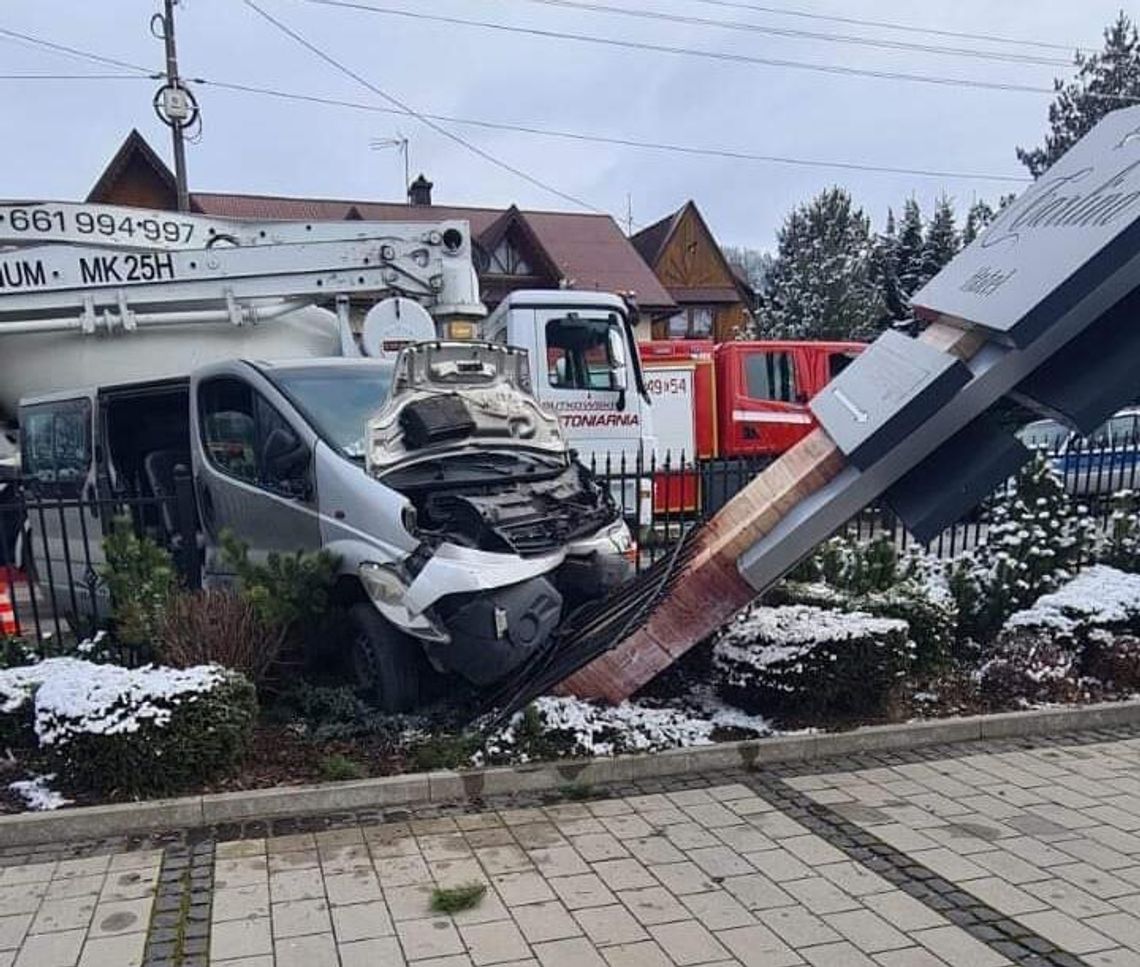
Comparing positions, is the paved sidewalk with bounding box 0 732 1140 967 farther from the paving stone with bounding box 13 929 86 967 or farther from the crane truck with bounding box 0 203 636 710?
the crane truck with bounding box 0 203 636 710

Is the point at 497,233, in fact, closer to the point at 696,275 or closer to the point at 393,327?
the point at 696,275

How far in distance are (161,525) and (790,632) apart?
5.20 m

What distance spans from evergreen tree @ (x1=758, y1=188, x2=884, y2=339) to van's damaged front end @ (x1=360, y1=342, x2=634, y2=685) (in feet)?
99.3

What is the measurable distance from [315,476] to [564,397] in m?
5.52

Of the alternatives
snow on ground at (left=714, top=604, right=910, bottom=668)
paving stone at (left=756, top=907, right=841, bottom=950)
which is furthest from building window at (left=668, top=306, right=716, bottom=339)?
paving stone at (left=756, top=907, right=841, bottom=950)

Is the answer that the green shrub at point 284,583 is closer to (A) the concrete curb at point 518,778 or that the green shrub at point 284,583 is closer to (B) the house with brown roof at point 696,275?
(A) the concrete curb at point 518,778

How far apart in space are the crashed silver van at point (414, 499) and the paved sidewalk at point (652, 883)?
1.02 m

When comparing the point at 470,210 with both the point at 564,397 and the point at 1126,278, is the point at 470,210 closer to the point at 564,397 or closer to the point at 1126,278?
the point at 564,397

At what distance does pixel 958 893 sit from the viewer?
12.0 ft

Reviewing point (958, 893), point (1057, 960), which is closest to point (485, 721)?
point (958, 893)

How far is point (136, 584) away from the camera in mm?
5254

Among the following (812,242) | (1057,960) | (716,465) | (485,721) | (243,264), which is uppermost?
(812,242)

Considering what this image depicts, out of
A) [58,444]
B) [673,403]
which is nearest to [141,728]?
[58,444]

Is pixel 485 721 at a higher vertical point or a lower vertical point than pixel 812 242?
lower
